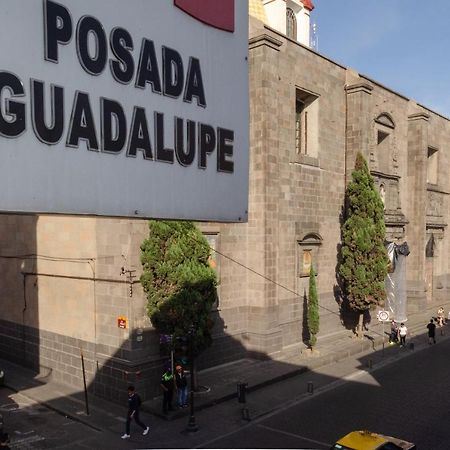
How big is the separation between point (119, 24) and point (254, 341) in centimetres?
2096

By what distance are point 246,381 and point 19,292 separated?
36.9 feet

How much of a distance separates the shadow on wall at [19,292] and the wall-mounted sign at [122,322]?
19.6 feet

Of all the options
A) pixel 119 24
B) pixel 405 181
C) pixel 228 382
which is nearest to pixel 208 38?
pixel 119 24

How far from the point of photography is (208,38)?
10.0ft

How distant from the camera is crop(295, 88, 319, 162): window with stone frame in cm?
2602

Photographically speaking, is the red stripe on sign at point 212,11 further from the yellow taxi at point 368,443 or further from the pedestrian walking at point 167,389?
the pedestrian walking at point 167,389

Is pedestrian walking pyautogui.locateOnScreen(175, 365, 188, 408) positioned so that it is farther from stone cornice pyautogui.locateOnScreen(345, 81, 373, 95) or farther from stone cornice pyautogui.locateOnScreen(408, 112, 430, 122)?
stone cornice pyautogui.locateOnScreen(408, 112, 430, 122)

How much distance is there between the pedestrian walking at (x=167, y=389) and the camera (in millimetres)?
16203

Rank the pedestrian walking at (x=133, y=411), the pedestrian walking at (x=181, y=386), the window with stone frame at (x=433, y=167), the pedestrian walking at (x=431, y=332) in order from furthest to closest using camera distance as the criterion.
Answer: the window with stone frame at (x=433, y=167)
the pedestrian walking at (x=431, y=332)
the pedestrian walking at (x=181, y=386)
the pedestrian walking at (x=133, y=411)

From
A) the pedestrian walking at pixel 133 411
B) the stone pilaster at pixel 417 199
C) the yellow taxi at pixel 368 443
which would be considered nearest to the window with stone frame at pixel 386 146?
the stone pilaster at pixel 417 199

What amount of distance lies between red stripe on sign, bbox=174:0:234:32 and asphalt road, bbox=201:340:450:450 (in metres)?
13.5

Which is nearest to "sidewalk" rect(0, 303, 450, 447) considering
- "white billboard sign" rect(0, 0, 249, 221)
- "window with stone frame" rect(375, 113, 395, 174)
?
"window with stone frame" rect(375, 113, 395, 174)

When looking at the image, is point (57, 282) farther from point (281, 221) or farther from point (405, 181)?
point (405, 181)

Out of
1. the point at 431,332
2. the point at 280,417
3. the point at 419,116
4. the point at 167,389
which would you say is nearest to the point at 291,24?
the point at 419,116
